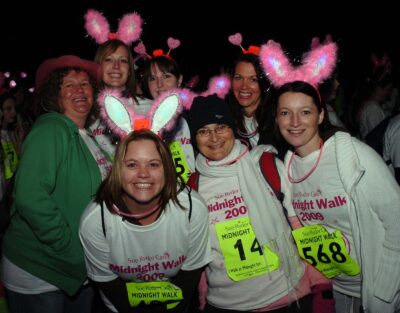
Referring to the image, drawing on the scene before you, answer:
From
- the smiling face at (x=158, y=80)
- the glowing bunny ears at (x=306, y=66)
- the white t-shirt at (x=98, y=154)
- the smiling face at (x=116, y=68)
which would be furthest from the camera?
the smiling face at (x=158, y=80)

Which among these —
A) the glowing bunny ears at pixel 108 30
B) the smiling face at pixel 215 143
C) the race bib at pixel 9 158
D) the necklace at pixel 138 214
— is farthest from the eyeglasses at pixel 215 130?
the race bib at pixel 9 158

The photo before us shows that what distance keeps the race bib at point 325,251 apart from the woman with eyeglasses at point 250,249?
7 cm

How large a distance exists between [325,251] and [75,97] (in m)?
2.10

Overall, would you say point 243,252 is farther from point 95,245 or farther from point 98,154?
point 98,154

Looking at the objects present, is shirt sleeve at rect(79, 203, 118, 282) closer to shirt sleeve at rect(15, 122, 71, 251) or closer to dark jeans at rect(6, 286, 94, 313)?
shirt sleeve at rect(15, 122, 71, 251)

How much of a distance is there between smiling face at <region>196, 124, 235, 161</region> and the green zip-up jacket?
0.83 meters

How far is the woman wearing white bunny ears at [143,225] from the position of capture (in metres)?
2.44

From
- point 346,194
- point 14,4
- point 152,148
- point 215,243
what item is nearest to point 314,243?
point 346,194

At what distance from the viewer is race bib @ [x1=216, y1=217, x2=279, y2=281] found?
2.58 m

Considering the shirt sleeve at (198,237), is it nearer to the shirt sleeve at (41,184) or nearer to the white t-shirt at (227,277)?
the white t-shirt at (227,277)

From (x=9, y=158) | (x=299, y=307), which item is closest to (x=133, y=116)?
(x=299, y=307)

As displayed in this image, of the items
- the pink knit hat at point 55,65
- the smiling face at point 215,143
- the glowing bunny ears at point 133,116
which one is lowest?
the smiling face at point 215,143

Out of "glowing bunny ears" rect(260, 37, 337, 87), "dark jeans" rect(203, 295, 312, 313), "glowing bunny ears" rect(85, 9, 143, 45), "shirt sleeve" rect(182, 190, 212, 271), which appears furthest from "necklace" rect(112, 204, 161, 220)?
"glowing bunny ears" rect(85, 9, 143, 45)

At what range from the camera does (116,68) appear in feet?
12.0
